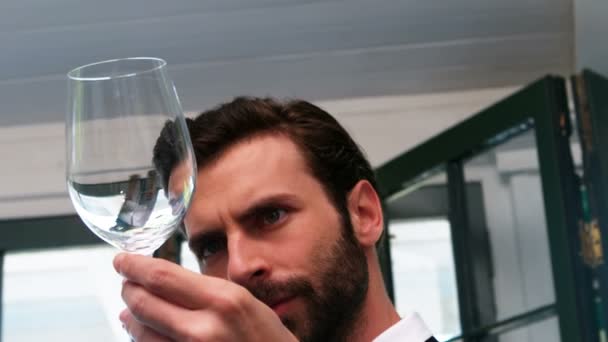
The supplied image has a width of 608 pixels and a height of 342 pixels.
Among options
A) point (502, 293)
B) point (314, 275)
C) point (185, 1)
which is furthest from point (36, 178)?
point (314, 275)

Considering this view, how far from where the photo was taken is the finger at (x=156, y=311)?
25.5 inches

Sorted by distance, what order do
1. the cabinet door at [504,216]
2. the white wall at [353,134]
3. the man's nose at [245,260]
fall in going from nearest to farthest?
the man's nose at [245,260], the cabinet door at [504,216], the white wall at [353,134]

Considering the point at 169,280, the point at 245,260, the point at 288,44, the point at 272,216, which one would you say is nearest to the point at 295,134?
the point at 272,216

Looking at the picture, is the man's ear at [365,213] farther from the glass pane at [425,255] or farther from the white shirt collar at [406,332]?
the glass pane at [425,255]

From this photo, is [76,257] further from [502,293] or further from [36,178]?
[502,293]

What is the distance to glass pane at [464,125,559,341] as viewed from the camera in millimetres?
2066

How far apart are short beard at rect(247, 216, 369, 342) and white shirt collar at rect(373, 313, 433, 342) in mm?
59

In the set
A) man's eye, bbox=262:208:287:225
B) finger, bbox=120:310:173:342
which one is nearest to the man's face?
man's eye, bbox=262:208:287:225

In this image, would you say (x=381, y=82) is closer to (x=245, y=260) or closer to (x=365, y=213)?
(x=365, y=213)

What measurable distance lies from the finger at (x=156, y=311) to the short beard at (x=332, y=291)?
541mm

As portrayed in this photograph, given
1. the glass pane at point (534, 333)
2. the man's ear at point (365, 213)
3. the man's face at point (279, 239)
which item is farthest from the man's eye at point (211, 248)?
the glass pane at point (534, 333)

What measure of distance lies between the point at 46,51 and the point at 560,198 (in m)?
1.31

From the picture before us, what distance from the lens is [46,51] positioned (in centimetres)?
226

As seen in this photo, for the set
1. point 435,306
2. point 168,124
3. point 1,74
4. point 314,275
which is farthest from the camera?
point 435,306
